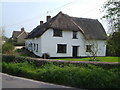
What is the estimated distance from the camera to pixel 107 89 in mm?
8258

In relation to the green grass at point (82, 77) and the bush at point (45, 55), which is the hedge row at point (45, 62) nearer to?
the green grass at point (82, 77)

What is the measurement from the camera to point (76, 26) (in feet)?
100

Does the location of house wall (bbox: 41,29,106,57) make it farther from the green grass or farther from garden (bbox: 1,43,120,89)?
the green grass

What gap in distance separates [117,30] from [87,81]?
373 cm

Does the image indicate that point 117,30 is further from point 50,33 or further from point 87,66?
point 50,33

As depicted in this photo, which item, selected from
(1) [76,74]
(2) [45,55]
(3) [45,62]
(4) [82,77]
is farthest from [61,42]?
(4) [82,77]

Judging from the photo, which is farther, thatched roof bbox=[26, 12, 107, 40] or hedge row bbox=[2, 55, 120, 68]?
thatched roof bbox=[26, 12, 107, 40]

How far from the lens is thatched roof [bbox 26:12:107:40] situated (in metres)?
28.9

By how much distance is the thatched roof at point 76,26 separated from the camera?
28.9 meters

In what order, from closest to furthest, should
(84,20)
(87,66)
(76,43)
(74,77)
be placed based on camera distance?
(74,77), (87,66), (76,43), (84,20)

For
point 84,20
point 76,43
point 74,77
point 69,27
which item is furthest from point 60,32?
point 74,77

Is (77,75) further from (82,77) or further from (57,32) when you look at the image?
(57,32)

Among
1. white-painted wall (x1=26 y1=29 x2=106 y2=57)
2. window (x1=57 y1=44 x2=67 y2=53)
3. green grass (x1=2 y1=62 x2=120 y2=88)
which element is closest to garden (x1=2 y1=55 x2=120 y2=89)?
green grass (x1=2 y1=62 x2=120 y2=88)

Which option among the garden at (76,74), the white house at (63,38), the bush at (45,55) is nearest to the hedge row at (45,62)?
the garden at (76,74)
